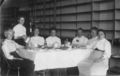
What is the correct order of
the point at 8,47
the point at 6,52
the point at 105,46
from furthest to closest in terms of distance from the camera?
the point at 105,46 → the point at 8,47 → the point at 6,52

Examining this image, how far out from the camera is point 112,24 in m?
5.80

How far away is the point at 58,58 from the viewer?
369 cm

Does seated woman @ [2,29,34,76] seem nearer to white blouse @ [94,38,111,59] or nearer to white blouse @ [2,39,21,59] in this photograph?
white blouse @ [2,39,21,59]

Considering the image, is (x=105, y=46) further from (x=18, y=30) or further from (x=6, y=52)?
(x=18, y=30)

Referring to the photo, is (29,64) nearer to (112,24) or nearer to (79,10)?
(112,24)

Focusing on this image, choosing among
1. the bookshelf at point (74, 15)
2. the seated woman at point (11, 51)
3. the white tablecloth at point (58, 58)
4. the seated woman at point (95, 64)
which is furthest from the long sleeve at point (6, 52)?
the bookshelf at point (74, 15)

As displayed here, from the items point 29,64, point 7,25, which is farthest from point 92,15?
point 7,25

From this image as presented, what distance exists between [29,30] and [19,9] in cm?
196

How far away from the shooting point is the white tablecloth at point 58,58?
138 inches

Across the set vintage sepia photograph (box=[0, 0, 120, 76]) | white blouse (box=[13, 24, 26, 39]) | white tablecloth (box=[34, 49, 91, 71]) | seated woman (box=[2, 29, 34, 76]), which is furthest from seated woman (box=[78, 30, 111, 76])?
white blouse (box=[13, 24, 26, 39])

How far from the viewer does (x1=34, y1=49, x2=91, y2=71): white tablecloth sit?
11.5 ft

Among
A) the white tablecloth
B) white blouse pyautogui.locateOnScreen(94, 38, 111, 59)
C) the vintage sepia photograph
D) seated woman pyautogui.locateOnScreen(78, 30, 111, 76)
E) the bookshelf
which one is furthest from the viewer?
the bookshelf

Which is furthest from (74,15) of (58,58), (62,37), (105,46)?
(58,58)

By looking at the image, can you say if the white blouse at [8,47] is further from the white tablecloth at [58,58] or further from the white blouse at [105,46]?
the white blouse at [105,46]
